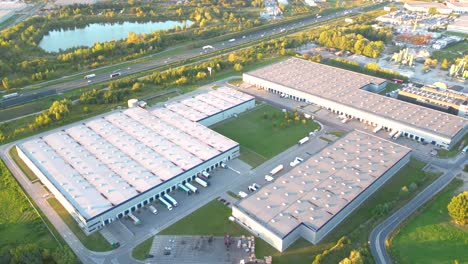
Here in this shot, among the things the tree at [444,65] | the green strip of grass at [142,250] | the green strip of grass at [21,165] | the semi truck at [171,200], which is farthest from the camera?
the tree at [444,65]

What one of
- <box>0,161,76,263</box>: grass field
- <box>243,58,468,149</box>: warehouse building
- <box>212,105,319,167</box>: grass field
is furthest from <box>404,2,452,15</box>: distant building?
<box>0,161,76,263</box>: grass field

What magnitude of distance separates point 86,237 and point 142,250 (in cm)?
716

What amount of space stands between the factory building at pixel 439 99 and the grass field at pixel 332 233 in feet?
82.1

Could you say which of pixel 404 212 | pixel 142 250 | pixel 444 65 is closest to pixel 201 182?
pixel 142 250

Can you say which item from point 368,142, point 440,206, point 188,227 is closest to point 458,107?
point 368,142

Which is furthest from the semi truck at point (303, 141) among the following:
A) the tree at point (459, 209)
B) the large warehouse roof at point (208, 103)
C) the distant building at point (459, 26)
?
the distant building at point (459, 26)

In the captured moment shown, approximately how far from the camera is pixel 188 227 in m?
44.1

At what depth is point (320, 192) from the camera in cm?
4638

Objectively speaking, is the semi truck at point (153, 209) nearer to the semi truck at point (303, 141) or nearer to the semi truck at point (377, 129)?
the semi truck at point (303, 141)

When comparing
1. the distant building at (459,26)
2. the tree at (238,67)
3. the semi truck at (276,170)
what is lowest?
the semi truck at (276,170)

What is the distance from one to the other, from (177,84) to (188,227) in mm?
46496

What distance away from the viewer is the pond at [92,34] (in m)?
119

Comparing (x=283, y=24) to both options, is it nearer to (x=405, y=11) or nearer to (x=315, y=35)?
(x=315, y=35)

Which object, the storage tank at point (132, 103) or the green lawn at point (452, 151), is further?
the storage tank at point (132, 103)
